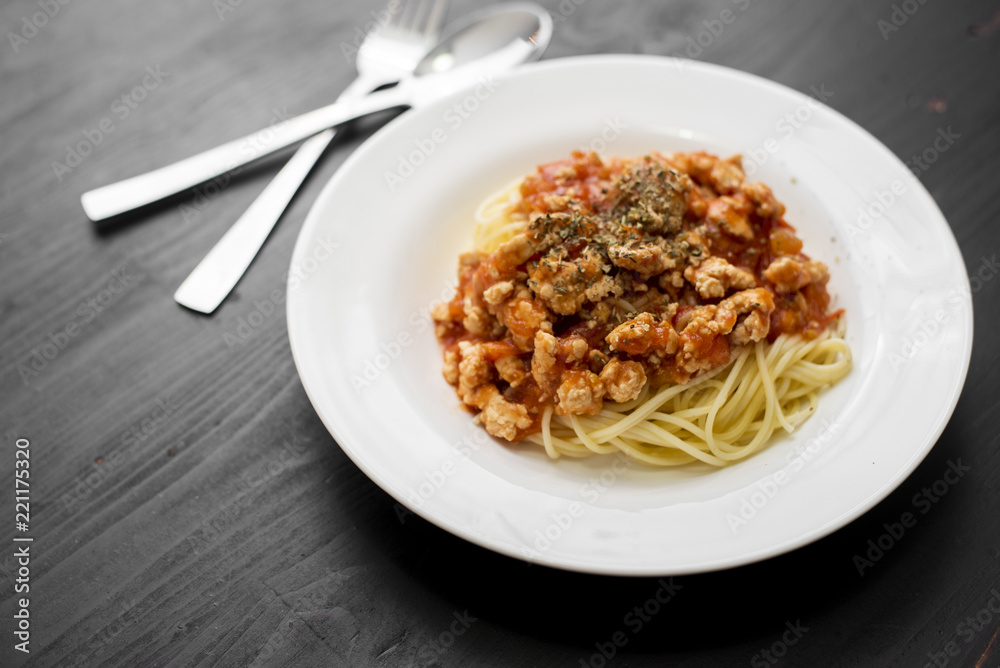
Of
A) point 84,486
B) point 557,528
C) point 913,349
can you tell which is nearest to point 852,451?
point 913,349

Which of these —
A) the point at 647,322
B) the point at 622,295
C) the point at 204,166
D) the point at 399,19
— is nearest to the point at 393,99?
the point at 399,19

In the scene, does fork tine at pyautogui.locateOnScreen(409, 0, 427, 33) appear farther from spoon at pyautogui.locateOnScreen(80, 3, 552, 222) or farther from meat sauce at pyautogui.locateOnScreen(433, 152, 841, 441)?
meat sauce at pyautogui.locateOnScreen(433, 152, 841, 441)

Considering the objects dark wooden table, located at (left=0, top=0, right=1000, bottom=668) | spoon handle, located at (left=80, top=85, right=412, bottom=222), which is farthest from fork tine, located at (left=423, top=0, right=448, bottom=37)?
spoon handle, located at (left=80, top=85, right=412, bottom=222)

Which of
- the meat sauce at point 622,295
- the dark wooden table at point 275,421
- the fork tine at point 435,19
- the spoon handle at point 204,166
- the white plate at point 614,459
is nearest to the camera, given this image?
the white plate at point 614,459

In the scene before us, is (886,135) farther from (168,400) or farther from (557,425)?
(168,400)

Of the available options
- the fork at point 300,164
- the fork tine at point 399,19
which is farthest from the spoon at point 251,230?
the fork tine at point 399,19

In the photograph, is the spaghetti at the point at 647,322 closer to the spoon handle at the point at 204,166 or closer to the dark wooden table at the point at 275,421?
the dark wooden table at the point at 275,421

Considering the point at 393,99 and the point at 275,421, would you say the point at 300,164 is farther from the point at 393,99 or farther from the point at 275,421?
the point at 275,421
